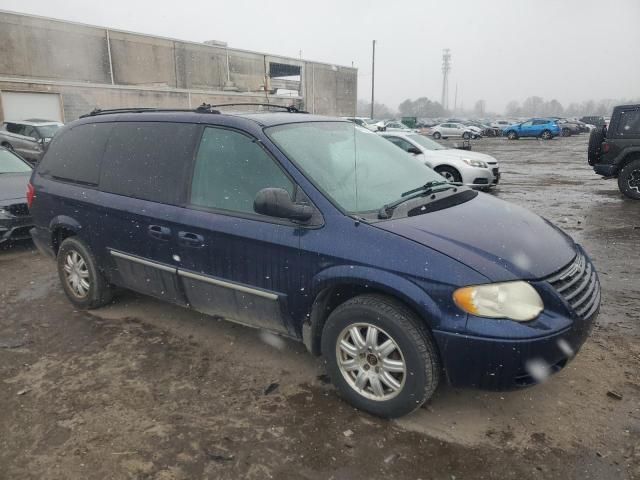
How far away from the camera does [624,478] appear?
232 cm

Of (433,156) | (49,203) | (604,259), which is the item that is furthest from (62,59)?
(604,259)

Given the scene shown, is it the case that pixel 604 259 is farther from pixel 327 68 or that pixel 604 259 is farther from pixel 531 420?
pixel 327 68

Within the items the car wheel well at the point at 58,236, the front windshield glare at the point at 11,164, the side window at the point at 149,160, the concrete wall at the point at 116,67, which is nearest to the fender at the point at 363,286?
the side window at the point at 149,160

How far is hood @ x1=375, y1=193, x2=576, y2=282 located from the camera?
2545 millimetres

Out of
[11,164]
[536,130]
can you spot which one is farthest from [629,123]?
[536,130]

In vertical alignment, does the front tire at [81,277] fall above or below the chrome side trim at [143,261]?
below

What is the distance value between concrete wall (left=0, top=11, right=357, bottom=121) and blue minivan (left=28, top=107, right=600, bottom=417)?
26.6m

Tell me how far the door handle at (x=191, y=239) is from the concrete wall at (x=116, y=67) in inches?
1068

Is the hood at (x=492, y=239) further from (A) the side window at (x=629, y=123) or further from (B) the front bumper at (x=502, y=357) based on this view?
(A) the side window at (x=629, y=123)

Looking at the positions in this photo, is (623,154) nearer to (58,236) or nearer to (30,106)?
(58,236)

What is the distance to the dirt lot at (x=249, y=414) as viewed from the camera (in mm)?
2455

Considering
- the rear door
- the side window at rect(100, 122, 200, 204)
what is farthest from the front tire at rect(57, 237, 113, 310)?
the side window at rect(100, 122, 200, 204)

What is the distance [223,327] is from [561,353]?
2617mm

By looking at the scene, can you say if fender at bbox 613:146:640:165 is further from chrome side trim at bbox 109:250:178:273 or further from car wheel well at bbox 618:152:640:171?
chrome side trim at bbox 109:250:178:273
